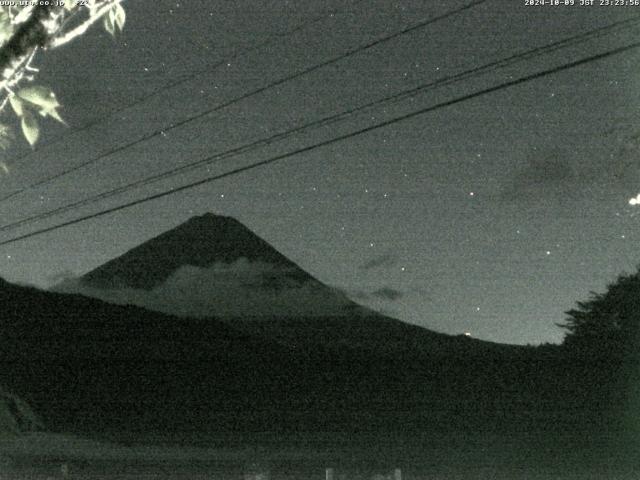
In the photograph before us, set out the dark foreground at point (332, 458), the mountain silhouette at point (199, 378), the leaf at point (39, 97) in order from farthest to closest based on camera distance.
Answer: the mountain silhouette at point (199, 378) → the dark foreground at point (332, 458) → the leaf at point (39, 97)

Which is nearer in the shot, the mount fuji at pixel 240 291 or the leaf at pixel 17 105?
the leaf at pixel 17 105

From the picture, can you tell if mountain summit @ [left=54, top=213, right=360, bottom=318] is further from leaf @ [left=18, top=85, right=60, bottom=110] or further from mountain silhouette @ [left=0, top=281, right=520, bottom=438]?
leaf @ [left=18, top=85, right=60, bottom=110]

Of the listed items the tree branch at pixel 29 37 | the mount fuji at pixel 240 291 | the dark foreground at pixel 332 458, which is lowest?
the dark foreground at pixel 332 458

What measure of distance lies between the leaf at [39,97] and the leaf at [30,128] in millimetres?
55

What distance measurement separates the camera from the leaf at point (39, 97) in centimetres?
196

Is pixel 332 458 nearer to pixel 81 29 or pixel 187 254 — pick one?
pixel 81 29

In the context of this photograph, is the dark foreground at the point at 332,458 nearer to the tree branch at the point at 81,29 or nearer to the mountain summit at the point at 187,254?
the tree branch at the point at 81,29

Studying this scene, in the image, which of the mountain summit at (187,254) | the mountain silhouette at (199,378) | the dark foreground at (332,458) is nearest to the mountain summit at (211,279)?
the mountain summit at (187,254)

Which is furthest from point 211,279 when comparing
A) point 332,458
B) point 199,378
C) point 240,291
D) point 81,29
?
point 81,29

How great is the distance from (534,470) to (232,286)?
965 inches

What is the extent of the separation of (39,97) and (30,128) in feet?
0.29

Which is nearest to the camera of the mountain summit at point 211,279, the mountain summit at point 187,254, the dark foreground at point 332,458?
the dark foreground at point 332,458

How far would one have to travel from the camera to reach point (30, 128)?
78.4 inches

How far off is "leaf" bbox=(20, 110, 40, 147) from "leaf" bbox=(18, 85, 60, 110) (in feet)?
0.18
